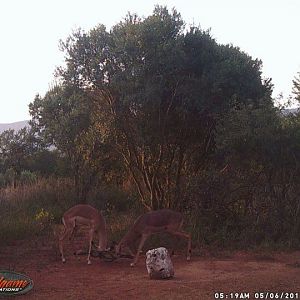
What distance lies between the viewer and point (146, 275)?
954 cm

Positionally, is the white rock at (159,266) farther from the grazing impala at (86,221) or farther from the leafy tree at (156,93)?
the leafy tree at (156,93)

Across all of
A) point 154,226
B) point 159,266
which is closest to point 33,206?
point 154,226

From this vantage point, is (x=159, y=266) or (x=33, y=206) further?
(x=33, y=206)

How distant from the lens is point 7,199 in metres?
17.5

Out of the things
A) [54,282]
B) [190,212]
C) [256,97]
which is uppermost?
[256,97]

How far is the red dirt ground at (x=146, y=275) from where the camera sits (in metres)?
8.12

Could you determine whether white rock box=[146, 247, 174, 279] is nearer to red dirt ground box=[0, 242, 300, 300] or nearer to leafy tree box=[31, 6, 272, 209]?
red dirt ground box=[0, 242, 300, 300]

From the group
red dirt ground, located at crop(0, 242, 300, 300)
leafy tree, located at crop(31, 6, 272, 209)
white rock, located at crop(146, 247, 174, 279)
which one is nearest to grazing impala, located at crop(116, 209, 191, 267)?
red dirt ground, located at crop(0, 242, 300, 300)

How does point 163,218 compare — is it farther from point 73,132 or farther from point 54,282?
point 73,132

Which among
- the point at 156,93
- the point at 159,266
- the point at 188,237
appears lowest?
the point at 159,266

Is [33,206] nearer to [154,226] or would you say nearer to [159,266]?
[154,226]

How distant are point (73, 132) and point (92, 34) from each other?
335cm

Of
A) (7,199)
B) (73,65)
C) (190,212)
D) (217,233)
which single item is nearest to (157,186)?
(190,212)

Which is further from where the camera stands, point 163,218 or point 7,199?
point 7,199
